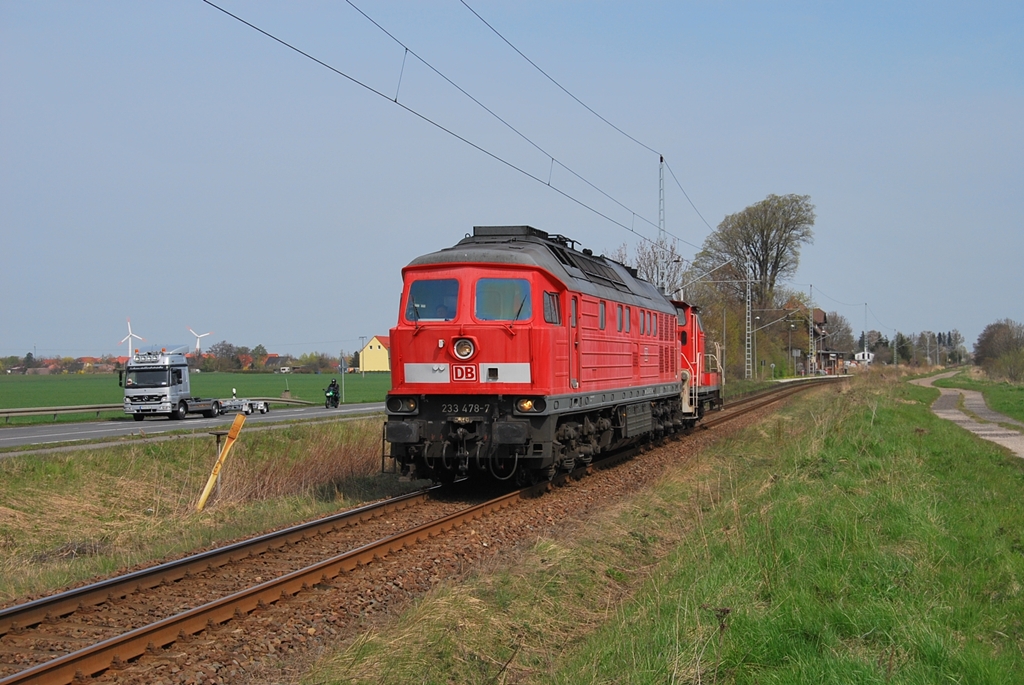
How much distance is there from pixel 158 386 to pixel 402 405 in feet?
84.2

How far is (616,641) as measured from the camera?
6.18 m

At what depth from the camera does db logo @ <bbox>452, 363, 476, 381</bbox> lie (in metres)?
12.8

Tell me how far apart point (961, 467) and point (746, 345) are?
44579 mm

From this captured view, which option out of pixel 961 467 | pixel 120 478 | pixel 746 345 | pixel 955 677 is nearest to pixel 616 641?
pixel 955 677

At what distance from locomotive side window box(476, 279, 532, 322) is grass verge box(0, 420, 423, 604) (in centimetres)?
377

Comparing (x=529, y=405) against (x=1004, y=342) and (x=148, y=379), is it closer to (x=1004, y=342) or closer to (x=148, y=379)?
(x=148, y=379)

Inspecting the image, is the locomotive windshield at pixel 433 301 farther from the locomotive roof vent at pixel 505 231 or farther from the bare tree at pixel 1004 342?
the bare tree at pixel 1004 342

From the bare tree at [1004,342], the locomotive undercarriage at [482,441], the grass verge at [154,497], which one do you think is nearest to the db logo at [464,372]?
the locomotive undercarriage at [482,441]

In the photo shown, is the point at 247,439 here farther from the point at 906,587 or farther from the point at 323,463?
the point at 906,587

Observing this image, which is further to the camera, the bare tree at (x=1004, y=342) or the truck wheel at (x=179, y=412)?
the bare tree at (x=1004, y=342)

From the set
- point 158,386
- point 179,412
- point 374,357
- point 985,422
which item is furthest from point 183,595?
point 374,357

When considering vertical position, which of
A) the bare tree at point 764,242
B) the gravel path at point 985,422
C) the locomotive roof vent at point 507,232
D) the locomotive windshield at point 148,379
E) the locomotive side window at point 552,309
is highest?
the bare tree at point 764,242

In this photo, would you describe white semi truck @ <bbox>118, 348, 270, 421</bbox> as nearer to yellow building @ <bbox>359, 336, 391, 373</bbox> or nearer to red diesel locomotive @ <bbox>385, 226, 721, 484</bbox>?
red diesel locomotive @ <bbox>385, 226, 721, 484</bbox>

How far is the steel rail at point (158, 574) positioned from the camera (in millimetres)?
7152
